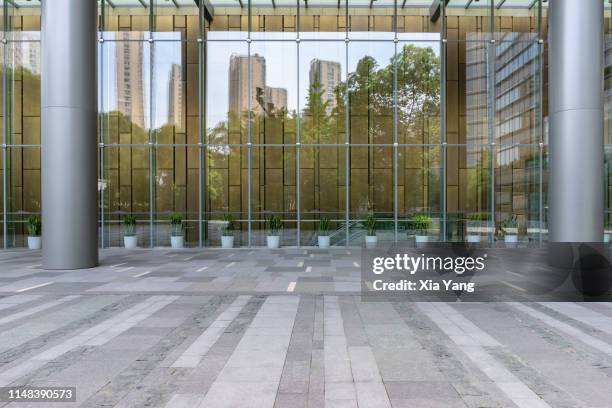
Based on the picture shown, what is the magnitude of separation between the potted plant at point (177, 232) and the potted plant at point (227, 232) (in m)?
1.90

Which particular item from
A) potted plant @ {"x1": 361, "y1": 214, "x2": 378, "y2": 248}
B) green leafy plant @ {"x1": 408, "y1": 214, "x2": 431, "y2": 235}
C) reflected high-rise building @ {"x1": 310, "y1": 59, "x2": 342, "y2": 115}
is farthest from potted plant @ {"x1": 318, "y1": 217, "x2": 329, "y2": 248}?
reflected high-rise building @ {"x1": 310, "y1": 59, "x2": 342, "y2": 115}

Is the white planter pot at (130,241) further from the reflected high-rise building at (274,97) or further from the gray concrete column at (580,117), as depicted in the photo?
the gray concrete column at (580,117)

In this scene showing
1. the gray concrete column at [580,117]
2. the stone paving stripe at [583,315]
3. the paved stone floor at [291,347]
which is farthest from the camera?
the gray concrete column at [580,117]

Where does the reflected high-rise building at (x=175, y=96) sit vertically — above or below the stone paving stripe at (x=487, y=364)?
above

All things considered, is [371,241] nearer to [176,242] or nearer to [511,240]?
[511,240]

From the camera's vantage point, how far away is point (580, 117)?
12859 mm

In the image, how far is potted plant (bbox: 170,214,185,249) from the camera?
21203 mm

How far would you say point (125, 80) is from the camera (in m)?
21.6

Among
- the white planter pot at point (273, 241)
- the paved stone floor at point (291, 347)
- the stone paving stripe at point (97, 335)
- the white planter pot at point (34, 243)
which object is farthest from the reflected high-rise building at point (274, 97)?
the stone paving stripe at point (97, 335)

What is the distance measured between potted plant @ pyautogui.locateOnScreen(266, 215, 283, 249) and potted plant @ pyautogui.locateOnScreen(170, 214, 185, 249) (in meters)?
3.99

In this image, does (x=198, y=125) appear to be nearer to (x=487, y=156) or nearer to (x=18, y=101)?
(x=18, y=101)

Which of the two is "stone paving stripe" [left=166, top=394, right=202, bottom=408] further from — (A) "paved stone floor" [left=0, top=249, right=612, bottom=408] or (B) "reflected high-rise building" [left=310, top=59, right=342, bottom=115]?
(B) "reflected high-rise building" [left=310, top=59, right=342, bottom=115]

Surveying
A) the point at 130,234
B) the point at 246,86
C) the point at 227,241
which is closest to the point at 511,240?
the point at 227,241

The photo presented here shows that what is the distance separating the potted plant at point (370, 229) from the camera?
69.3ft
